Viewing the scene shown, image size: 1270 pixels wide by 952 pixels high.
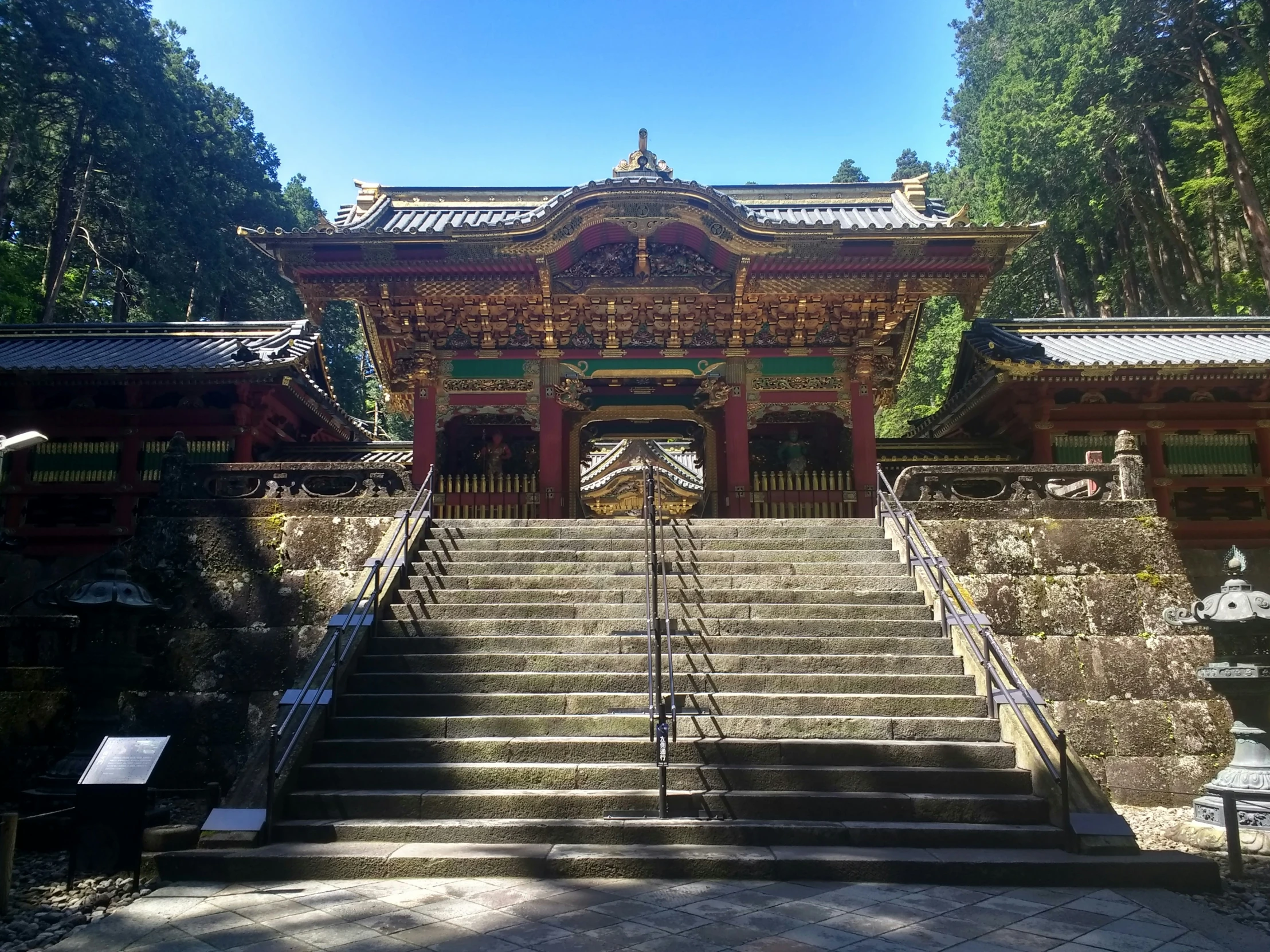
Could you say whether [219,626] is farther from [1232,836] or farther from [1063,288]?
[1063,288]

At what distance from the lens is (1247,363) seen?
1304 centimetres

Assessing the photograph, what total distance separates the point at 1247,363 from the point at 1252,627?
8.99 metres

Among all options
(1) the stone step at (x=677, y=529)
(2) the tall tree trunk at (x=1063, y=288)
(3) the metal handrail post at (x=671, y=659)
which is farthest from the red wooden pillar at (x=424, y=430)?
(2) the tall tree trunk at (x=1063, y=288)

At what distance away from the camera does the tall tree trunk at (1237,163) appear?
17578 millimetres

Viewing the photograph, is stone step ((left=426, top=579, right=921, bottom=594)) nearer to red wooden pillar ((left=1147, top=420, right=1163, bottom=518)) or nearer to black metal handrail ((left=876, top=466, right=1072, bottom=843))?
black metal handrail ((left=876, top=466, right=1072, bottom=843))

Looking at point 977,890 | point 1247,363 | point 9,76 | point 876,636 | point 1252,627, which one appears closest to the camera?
point 977,890

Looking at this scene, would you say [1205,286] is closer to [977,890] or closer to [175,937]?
[977,890]

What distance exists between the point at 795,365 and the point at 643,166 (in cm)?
452

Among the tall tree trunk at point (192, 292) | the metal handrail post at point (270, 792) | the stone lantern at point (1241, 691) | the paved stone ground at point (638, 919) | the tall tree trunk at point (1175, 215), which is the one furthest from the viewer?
the tall tree trunk at point (192, 292)

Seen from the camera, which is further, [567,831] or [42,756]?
[42,756]

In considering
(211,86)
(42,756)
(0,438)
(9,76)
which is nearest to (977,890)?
(0,438)

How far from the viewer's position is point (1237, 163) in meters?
18.1

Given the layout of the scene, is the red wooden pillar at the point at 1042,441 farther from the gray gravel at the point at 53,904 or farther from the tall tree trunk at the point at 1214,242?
the gray gravel at the point at 53,904

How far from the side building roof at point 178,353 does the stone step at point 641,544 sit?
18.7 ft
